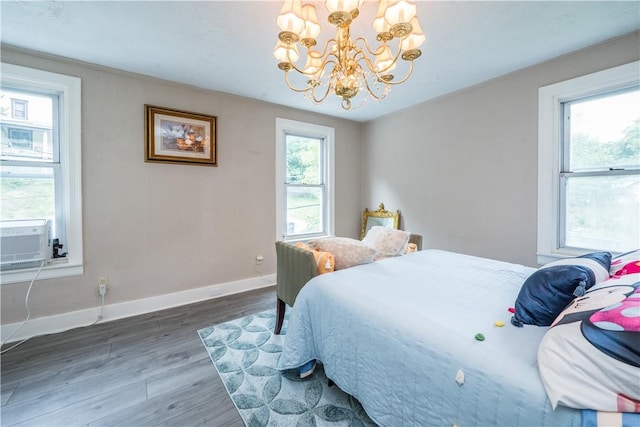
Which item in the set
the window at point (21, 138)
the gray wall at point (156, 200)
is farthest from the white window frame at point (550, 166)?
the window at point (21, 138)

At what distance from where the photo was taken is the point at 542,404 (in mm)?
748

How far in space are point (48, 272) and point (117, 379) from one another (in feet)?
4.51

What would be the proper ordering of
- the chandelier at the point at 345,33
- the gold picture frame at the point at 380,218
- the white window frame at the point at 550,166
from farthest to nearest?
the gold picture frame at the point at 380,218 → the white window frame at the point at 550,166 → the chandelier at the point at 345,33

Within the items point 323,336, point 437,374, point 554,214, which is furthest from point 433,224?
point 437,374

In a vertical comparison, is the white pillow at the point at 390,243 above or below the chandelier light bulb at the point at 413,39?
below

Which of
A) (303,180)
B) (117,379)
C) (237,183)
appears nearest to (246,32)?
(237,183)

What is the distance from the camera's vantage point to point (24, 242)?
2.19m

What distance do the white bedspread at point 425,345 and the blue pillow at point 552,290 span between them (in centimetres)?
5

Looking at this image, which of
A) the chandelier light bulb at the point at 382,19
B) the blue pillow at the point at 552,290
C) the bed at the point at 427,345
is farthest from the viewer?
the chandelier light bulb at the point at 382,19

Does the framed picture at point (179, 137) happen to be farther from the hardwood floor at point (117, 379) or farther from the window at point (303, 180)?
the hardwood floor at point (117, 379)

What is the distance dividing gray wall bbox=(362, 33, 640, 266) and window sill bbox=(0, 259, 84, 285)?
12.5ft

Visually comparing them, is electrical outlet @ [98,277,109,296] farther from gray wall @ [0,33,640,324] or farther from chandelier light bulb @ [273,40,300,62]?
chandelier light bulb @ [273,40,300,62]

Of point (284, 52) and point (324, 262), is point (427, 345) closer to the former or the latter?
point (324, 262)

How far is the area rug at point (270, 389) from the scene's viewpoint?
142 centimetres
